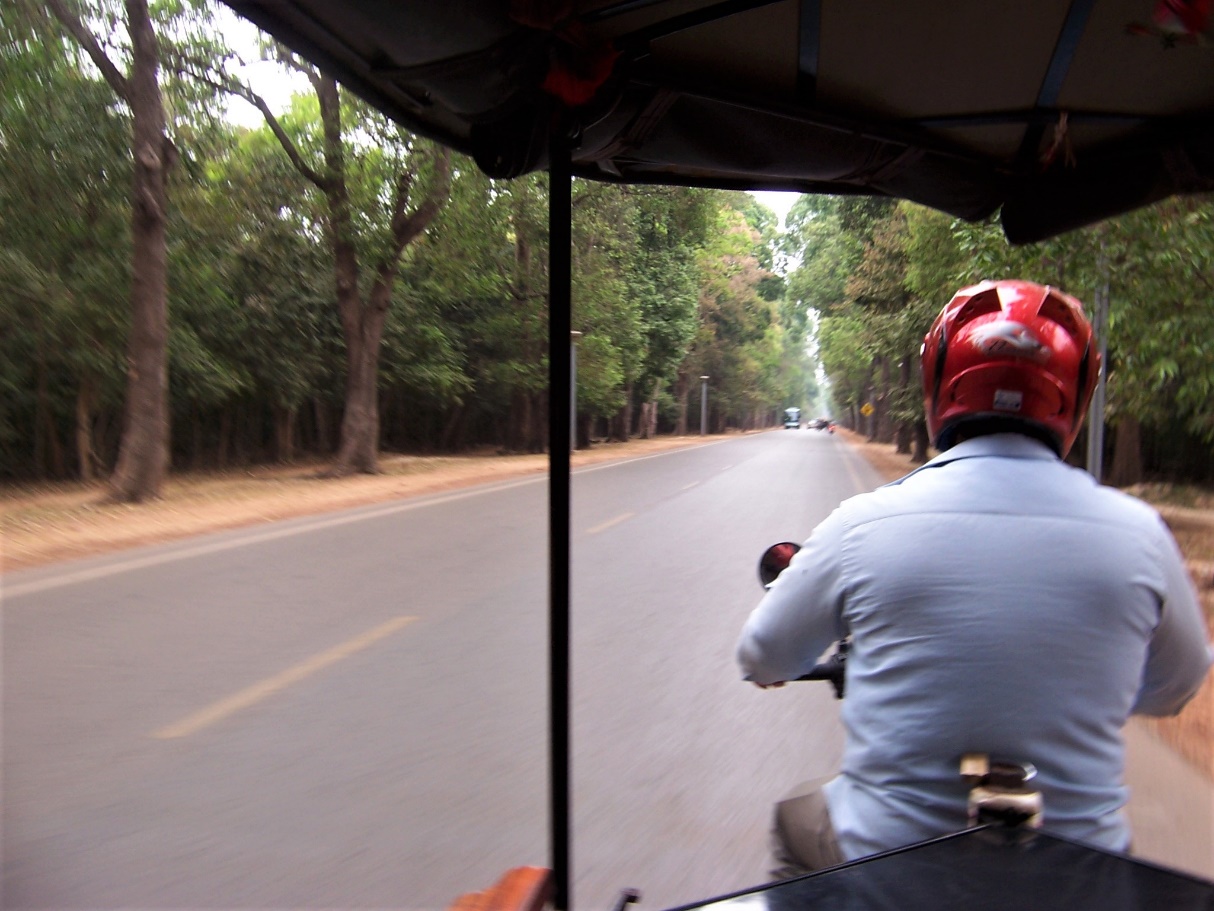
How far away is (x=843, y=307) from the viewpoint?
1101 inches

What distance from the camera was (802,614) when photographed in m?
1.77

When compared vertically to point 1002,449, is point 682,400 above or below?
above

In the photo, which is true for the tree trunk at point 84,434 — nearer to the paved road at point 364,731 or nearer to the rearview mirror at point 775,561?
the paved road at point 364,731

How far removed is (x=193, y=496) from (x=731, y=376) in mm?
58579

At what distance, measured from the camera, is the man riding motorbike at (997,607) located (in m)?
1.57

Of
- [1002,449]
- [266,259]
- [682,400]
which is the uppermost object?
[266,259]

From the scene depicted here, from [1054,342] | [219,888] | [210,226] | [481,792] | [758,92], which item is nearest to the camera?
[1054,342]

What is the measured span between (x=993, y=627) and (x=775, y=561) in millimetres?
554

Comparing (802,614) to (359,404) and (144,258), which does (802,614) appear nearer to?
(144,258)

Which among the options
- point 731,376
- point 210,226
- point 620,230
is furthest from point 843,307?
point 731,376

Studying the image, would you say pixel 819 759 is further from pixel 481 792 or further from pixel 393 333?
pixel 393 333

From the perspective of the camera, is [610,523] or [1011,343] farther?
[610,523]

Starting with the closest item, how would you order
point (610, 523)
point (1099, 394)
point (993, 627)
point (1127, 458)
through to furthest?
point (993, 627), point (1099, 394), point (610, 523), point (1127, 458)

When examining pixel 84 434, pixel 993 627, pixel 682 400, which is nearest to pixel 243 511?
pixel 84 434
